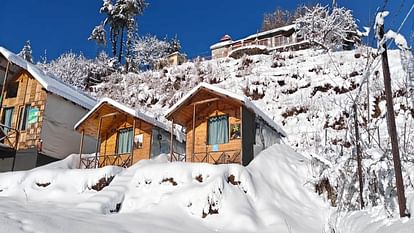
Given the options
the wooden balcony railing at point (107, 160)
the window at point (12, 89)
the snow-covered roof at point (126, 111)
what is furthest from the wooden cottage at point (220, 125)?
the window at point (12, 89)

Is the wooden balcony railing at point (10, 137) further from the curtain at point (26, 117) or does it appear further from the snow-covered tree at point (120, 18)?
the snow-covered tree at point (120, 18)

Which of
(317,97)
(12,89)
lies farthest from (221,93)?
(317,97)

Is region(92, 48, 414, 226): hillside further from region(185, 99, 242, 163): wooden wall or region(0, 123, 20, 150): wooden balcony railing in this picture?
region(0, 123, 20, 150): wooden balcony railing

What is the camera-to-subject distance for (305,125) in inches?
870

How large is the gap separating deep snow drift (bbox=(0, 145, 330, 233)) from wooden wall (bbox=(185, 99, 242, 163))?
1680mm

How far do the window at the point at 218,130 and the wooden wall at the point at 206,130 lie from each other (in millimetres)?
146

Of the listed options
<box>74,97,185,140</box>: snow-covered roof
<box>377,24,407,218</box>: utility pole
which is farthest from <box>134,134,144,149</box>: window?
<box>377,24,407,218</box>: utility pole

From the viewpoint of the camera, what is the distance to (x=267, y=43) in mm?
37219

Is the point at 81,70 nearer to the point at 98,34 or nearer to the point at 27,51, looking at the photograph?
the point at 98,34

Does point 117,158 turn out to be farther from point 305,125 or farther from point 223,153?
point 305,125

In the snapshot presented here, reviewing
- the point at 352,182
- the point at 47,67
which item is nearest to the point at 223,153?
the point at 352,182

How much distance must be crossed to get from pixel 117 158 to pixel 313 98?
13869 millimetres

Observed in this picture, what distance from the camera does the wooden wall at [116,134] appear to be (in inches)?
660

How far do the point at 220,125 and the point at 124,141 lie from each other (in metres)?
5.11
